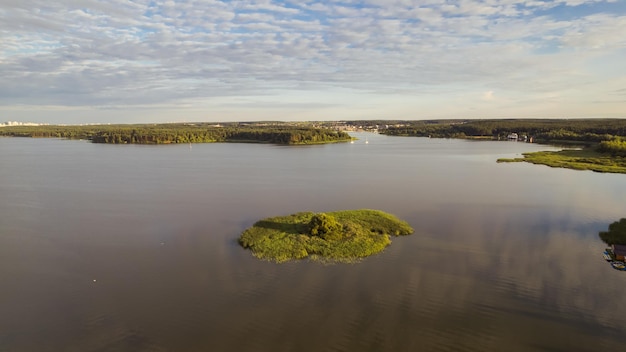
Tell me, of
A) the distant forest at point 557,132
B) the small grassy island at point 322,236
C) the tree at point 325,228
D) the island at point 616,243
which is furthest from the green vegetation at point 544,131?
the tree at point 325,228

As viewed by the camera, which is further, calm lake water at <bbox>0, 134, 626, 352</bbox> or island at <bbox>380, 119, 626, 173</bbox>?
island at <bbox>380, 119, 626, 173</bbox>

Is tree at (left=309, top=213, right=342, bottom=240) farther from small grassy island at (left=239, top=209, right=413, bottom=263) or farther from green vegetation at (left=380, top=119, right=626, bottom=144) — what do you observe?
green vegetation at (left=380, top=119, right=626, bottom=144)

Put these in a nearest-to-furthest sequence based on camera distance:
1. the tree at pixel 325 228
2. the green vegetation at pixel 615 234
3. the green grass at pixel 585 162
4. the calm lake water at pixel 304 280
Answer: the calm lake water at pixel 304 280, the tree at pixel 325 228, the green vegetation at pixel 615 234, the green grass at pixel 585 162

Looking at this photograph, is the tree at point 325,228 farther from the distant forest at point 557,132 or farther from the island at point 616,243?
the distant forest at point 557,132

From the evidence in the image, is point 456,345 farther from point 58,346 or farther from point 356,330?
point 58,346

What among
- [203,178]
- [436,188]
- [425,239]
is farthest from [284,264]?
[203,178]

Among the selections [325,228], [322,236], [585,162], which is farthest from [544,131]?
[322,236]

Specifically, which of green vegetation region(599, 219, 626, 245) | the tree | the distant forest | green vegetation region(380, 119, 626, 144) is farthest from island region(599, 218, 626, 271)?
green vegetation region(380, 119, 626, 144)
